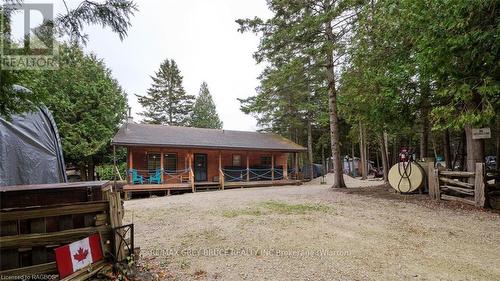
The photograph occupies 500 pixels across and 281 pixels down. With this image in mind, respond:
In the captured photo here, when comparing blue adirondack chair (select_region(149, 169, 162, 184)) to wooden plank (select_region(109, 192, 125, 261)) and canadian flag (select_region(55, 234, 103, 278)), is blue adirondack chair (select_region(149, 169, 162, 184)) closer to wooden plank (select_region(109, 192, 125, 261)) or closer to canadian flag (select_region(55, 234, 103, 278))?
wooden plank (select_region(109, 192, 125, 261))

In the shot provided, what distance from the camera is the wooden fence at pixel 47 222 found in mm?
2521

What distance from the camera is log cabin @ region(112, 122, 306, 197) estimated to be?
1464cm

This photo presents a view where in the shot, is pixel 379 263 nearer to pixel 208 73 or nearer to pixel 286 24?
pixel 286 24

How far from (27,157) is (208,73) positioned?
38783mm

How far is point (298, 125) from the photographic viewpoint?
25.7 meters

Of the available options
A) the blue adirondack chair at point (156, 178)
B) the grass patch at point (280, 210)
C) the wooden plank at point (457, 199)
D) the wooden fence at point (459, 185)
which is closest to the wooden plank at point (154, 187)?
the blue adirondack chair at point (156, 178)

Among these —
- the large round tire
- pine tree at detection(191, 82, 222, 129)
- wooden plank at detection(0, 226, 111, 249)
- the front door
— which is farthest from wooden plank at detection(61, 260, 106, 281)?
pine tree at detection(191, 82, 222, 129)

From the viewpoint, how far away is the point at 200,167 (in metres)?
17.5

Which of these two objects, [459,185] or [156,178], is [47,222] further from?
[156,178]

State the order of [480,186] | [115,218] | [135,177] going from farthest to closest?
[135,177] → [480,186] → [115,218]

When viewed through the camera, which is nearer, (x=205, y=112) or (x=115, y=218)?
(x=115, y=218)

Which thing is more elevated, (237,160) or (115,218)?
(237,160)

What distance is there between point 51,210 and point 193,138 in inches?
582

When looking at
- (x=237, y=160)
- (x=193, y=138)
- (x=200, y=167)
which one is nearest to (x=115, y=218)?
(x=193, y=138)
